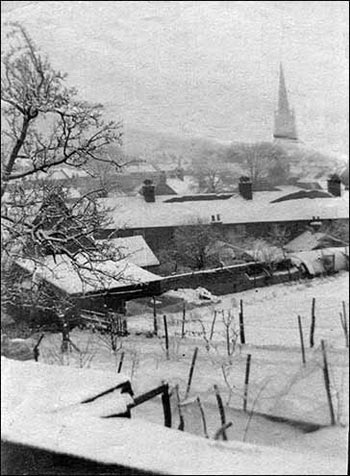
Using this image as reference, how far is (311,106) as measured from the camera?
1093mm

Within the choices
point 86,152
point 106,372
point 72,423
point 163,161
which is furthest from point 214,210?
point 72,423

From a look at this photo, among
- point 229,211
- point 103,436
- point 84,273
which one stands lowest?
point 103,436

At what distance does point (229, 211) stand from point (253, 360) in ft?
0.96

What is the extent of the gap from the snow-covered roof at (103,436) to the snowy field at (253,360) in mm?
25

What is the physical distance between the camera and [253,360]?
3.47 feet

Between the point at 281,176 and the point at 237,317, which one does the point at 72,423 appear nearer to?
the point at 237,317

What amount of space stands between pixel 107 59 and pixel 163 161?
229mm

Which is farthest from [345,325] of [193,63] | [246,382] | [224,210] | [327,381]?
[193,63]

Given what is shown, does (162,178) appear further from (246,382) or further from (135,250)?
(246,382)

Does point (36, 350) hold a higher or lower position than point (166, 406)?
higher

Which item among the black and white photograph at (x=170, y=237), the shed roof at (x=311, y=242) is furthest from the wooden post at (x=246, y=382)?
the shed roof at (x=311, y=242)

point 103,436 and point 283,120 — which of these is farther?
point 283,120

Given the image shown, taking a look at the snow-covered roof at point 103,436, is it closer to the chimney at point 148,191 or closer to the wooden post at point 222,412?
the wooden post at point 222,412

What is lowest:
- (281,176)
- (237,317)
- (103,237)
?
(237,317)
